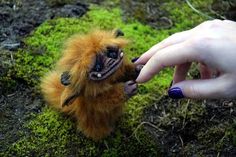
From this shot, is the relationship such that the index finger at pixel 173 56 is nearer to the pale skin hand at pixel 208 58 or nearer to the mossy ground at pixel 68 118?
the pale skin hand at pixel 208 58

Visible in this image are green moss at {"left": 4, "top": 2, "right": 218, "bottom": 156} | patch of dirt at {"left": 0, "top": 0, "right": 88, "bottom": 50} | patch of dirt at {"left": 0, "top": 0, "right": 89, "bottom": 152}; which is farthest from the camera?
patch of dirt at {"left": 0, "top": 0, "right": 88, "bottom": 50}

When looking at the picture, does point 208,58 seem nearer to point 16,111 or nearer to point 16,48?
point 16,111

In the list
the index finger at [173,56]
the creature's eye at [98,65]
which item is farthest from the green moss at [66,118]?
the index finger at [173,56]

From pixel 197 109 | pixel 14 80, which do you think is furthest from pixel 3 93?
pixel 197 109

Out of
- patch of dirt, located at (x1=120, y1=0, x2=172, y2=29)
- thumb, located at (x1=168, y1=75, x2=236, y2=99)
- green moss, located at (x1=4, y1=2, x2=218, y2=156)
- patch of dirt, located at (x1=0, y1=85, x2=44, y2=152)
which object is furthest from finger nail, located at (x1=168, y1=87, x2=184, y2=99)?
patch of dirt, located at (x1=120, y1=0, x2=172, y2=29)

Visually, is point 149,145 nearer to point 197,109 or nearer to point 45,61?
point 197,109

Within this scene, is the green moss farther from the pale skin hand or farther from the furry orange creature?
the pale skin hand
